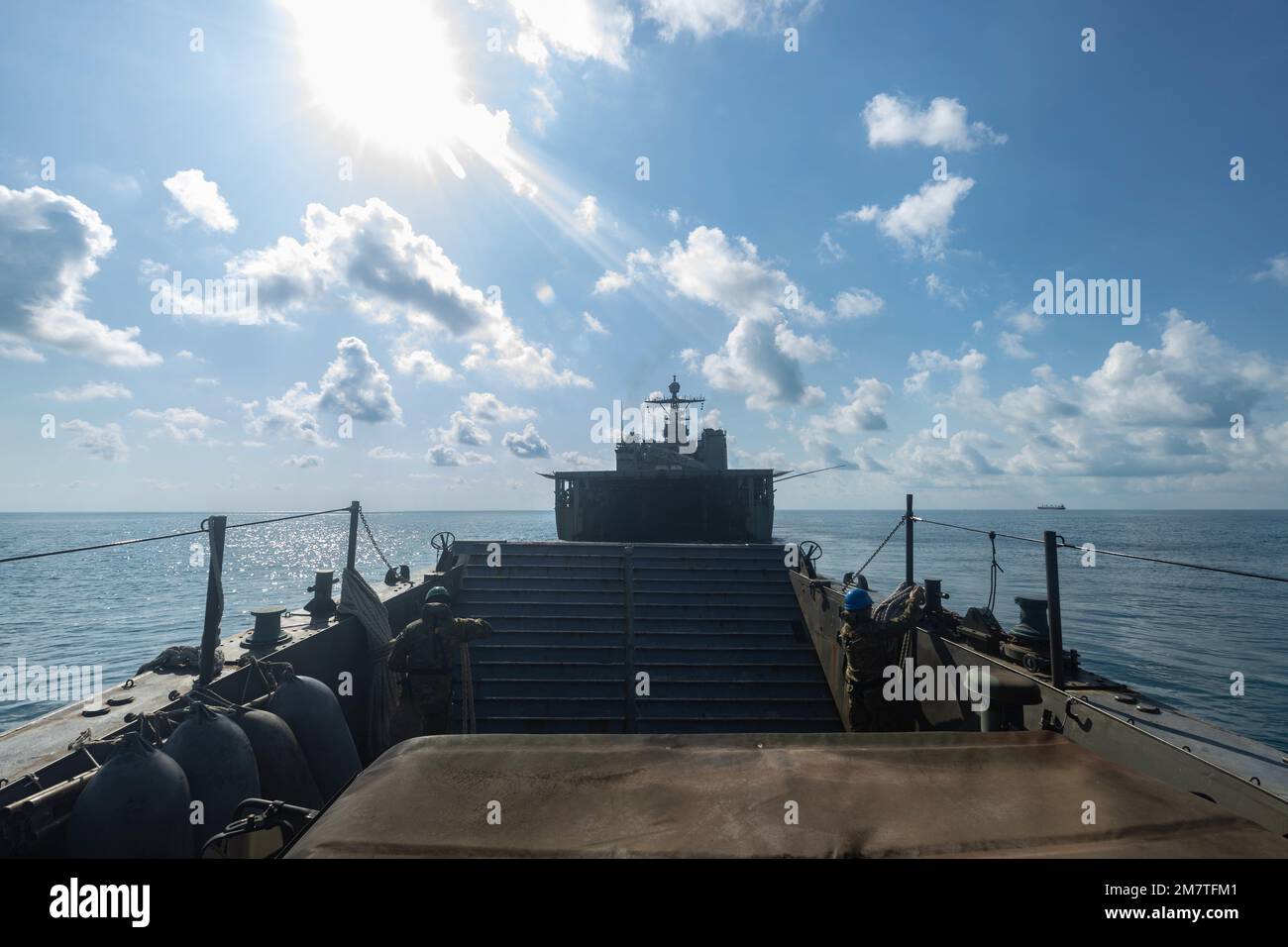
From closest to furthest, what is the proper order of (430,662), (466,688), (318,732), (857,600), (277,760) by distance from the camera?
(277,760), (318,732), (430,662), (857,600), (466,688)

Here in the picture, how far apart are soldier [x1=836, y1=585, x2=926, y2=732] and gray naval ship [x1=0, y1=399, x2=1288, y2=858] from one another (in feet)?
1.31

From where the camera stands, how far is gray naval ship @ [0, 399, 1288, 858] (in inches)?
89.1

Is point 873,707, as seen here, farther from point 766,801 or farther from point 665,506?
point 665,506

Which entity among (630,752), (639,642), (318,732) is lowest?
(639,642)

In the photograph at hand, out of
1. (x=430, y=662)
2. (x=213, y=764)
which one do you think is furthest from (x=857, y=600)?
(x=213, y=764)

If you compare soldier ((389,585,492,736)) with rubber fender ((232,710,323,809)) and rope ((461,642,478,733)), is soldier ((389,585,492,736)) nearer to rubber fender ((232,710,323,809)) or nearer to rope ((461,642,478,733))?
rope ((461,642,478,733))

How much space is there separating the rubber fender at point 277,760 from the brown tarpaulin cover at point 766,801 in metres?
3.06

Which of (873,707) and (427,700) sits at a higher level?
(427,700)

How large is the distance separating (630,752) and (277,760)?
Result: 3.99 metres

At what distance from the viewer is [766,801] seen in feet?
8.06

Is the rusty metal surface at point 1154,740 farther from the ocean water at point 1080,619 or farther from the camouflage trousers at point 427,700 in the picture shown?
the ocean water at point 1080,619

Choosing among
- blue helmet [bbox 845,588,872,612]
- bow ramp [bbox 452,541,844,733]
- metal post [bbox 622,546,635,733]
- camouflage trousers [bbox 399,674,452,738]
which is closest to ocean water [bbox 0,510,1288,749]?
bow ramp [bbox 452,541,844,733]

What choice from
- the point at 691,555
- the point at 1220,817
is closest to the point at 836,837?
the point at 1220,817
